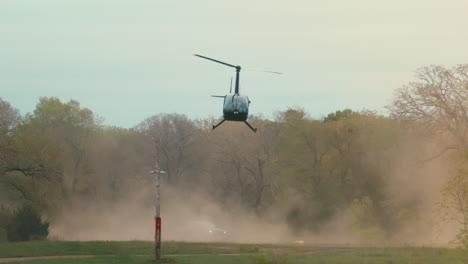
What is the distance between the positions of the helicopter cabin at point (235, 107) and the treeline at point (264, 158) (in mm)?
29234

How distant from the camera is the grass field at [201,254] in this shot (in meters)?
37.5

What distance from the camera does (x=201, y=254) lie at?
43812 millimetres

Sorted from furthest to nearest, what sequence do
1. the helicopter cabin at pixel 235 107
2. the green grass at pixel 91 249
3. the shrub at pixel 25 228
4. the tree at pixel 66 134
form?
the tree at pixel 66 134 < the shrub at pixel 25 228 < the green grass at pixel 91 249 < the helicopter cabin at pixel 235 107

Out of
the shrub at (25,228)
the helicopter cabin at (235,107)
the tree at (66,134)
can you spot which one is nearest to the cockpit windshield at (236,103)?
the helicopter cabin at (235,107)

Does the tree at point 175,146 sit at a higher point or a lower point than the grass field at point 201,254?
higher

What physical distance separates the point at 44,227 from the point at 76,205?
2791cm

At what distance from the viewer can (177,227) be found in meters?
77.1

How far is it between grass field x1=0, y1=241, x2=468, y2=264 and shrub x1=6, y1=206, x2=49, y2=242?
973 centimetres

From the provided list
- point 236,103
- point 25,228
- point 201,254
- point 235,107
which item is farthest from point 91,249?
point 236,103

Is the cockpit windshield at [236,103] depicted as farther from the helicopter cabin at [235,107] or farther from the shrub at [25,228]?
the shrub at [25,228]

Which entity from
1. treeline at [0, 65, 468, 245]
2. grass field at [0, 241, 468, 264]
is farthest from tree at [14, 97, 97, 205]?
grass field at [0, 241, 468, 264]

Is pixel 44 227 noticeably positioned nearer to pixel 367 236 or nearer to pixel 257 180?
pixel 367 236

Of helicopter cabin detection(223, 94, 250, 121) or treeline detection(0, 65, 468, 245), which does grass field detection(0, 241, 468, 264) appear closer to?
helicopter cabin detection(223, 94, 250, 121)

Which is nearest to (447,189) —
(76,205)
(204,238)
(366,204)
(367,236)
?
(367,236)
